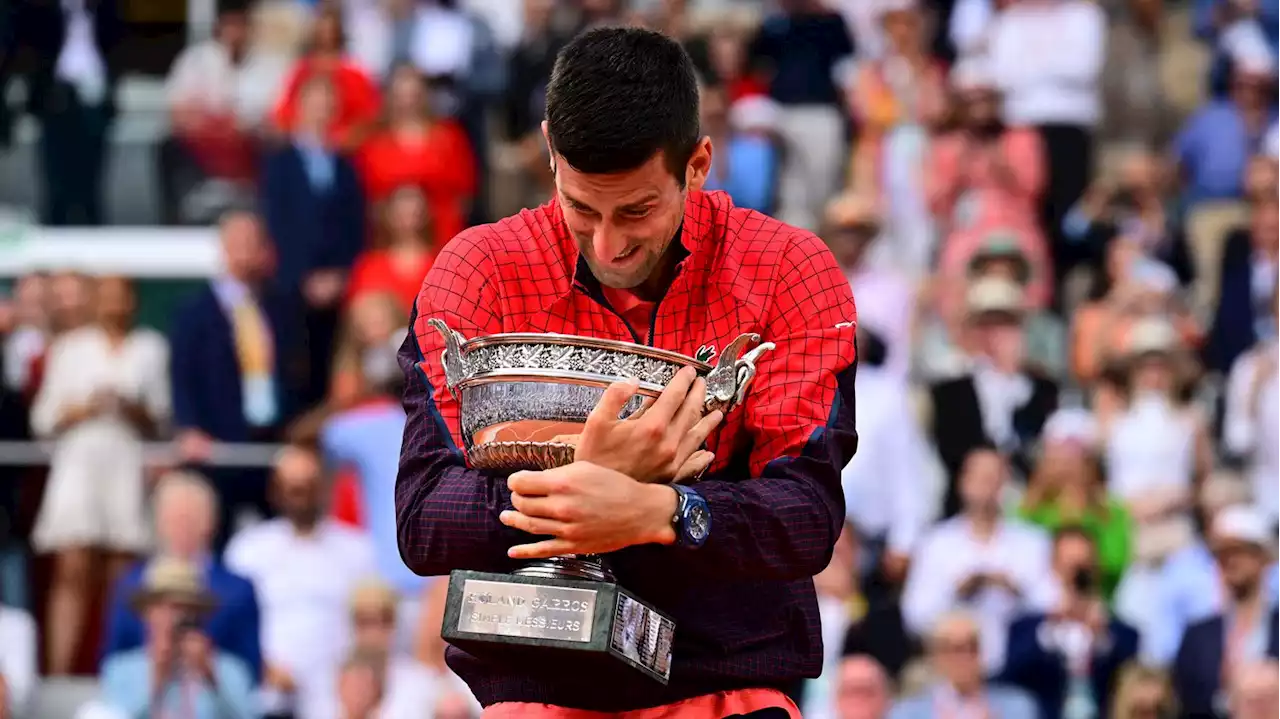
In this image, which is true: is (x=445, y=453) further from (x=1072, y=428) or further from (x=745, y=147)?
(x=745, y=147)

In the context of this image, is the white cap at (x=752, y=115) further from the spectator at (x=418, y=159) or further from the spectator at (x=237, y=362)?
the spectator at (x=237, y=362)

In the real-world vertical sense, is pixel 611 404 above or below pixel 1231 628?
above

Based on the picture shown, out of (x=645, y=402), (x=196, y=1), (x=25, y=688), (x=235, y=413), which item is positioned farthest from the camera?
(x=196, y=1)

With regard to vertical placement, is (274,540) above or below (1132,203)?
below

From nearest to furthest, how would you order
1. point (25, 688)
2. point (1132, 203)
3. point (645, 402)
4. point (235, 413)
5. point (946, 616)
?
1. point (645, 402)
2. point (946, 616)
3. point (25, 688)
4. point (235, 413)
5. point (1132, 203)

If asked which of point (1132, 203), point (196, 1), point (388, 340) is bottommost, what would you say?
point (388, 340)

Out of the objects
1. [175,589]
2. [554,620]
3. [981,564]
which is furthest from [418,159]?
[554,620]

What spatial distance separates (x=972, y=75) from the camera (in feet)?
40.3

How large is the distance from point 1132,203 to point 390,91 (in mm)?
3856

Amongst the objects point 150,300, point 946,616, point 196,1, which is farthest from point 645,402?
point 196,1

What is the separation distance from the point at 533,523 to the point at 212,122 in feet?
34.3

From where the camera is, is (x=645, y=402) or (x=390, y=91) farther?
(x=390, y=91)

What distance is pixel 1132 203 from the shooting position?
39.1ft

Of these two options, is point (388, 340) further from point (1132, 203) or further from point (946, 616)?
point (1132, 203)
